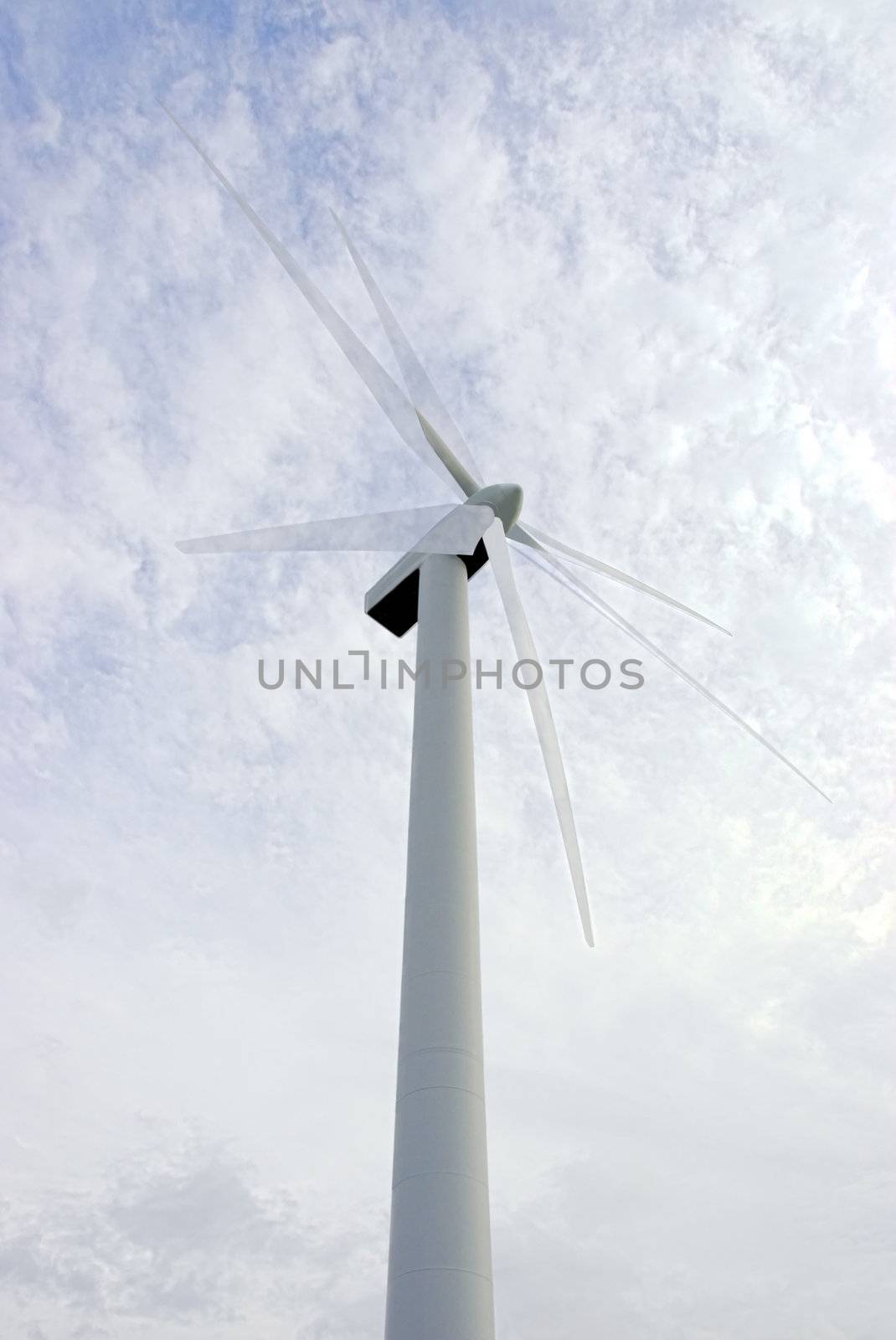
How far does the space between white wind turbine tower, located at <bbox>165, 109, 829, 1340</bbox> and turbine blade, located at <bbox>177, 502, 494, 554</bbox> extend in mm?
28

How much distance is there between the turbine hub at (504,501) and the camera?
2153 cm

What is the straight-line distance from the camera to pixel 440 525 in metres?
20.7

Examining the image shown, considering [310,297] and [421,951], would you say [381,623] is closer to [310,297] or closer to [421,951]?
[310,297]

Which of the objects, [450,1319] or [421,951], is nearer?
[450,1319]

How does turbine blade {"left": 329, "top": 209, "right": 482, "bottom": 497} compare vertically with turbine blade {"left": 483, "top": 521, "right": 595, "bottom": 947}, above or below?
above

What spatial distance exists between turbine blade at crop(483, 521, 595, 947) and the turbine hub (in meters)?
0.98

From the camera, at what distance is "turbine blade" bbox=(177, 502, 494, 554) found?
1992 centimetres

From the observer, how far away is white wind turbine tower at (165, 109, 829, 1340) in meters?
12.4

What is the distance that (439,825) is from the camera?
16031 millimetres

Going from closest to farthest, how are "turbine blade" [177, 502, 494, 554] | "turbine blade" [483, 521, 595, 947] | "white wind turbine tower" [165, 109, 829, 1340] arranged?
"white wind turbine tower" [165, 109, 829, 1340] < "turbine blade" [483, 521, 595, 947] < "turbine blade" [177, 502, 494, 554]

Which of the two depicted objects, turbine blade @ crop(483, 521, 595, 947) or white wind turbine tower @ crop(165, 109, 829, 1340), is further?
turbine blade @ crop(483, 521, 595, 947)

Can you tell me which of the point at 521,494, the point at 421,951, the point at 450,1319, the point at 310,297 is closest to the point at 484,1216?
the point at 450,1319

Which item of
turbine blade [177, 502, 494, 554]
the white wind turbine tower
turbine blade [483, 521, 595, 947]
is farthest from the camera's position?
turbine blade [177, 502, 494, 554]

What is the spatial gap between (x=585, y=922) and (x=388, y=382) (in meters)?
12.6
